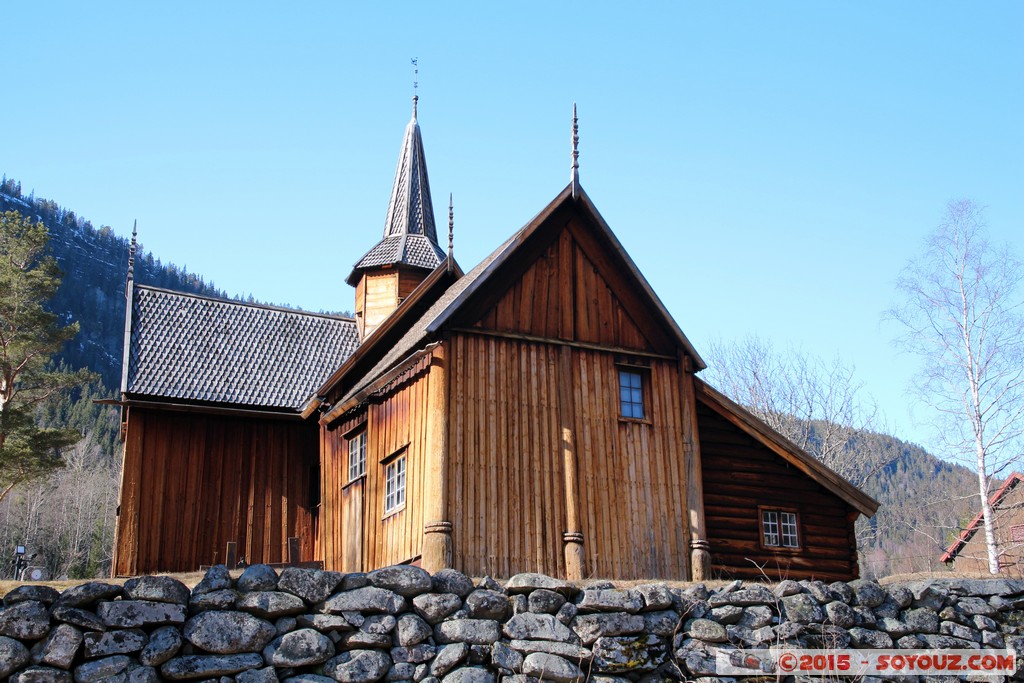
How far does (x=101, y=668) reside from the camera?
11.6 meters

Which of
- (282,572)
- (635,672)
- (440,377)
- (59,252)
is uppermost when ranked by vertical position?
(59,252)

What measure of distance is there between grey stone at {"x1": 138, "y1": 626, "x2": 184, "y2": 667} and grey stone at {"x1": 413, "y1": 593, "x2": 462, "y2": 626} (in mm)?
2808

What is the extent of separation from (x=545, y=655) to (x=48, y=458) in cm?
2110

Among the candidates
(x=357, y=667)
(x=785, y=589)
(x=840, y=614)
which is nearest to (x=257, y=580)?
(x=357, y=667)

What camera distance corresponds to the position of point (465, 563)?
53.4 feet

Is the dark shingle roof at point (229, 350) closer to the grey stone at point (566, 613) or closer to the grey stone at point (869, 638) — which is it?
the grey stone at point (566, 613)

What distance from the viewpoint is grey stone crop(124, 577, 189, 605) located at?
11992 mm

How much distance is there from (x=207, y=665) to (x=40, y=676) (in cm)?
170

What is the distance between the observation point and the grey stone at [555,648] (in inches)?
524

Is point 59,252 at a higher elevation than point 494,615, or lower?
higher

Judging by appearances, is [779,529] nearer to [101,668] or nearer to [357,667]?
[357,667]

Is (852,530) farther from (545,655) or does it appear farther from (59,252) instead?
(59,252)

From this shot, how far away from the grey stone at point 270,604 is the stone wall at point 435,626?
0.05 ft

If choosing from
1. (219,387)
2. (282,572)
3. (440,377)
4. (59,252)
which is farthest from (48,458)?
(59,252)
